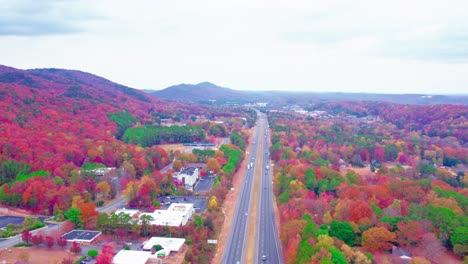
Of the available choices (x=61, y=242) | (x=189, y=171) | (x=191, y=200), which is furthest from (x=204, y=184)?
(x=61, y=242)

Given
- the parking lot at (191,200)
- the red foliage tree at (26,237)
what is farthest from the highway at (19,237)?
the parking lot at (191,200)

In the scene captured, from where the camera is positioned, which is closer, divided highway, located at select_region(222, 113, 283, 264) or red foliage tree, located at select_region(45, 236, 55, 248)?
divided highway, located at select_region(222, 113, 283, 264)

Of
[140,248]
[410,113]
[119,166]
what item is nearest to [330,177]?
[140,248]

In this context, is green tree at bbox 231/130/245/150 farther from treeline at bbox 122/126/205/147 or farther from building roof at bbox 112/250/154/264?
building roof at bbox 112/250/154/264

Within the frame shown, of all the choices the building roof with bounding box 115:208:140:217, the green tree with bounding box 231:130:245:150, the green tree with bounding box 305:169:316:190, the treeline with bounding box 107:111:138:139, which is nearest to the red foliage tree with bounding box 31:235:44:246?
the building roof with bounding box 115:208:140:217

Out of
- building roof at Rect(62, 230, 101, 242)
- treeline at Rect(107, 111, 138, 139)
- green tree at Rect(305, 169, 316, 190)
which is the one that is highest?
treeline at Rect(107, 111, 138, 139)

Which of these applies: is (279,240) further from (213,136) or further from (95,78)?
(95,78)
